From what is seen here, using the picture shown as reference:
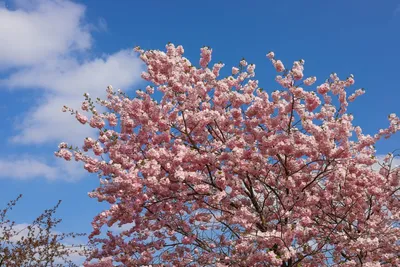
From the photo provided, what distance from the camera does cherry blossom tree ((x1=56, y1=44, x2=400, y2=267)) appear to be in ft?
31.2

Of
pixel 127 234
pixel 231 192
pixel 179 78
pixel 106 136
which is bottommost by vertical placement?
pixel 127 234

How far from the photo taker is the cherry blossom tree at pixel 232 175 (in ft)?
31.2

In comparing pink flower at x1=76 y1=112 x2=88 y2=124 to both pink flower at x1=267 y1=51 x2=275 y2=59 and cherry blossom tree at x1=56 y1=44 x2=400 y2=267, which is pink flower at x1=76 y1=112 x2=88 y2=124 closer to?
cherry blossom tree at x1=56 y1=44 x2=400 y2=267

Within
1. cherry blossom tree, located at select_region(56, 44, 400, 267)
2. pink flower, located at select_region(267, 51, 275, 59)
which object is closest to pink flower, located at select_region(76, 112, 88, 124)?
cherry blossom tree, located at select_region(56, 44, 400, 267)

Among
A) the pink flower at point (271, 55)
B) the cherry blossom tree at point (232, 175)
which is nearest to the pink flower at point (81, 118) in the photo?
the cherry blossom tree at point (232, 175)

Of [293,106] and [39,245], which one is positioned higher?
[293,106]

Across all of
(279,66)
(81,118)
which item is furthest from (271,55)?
(81,118)

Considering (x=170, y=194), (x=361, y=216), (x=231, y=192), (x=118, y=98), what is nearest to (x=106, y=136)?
(x=118, y=98)

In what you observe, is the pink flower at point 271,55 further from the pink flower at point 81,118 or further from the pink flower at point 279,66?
the pink flower at point 81,118

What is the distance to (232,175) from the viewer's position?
10180mm

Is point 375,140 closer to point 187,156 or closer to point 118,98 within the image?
point 187,156

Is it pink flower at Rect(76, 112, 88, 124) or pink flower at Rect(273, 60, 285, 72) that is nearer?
pink flower at Rect(273, 60, 285, 72)

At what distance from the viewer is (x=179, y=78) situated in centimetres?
1055

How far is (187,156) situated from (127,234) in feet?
9.70
